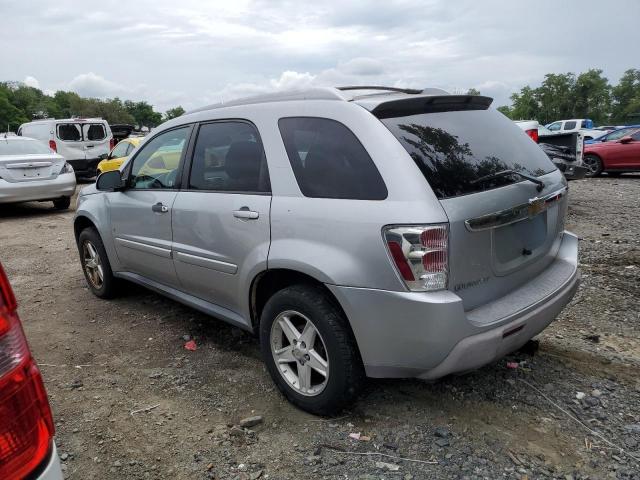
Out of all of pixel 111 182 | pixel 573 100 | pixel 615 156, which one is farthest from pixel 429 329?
pixel 573 100

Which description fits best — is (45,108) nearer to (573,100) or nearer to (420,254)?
(573,100)

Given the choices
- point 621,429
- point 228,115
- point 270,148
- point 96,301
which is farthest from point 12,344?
point 96,301

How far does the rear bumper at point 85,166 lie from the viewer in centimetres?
1523

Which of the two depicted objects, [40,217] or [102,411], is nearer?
[102,411]

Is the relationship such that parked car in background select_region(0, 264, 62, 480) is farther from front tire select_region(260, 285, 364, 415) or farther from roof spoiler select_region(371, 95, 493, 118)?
roof spoiler select_region(371, 95, 493, 118)

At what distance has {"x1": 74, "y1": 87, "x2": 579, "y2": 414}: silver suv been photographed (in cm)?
230

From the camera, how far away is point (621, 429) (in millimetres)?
2625

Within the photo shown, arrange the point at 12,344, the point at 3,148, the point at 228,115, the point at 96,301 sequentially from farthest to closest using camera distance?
the point at 3,148, the point at 96,301, the point at 228,115, the point at 12,344

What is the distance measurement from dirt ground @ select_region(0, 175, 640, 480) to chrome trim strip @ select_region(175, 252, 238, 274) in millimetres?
727

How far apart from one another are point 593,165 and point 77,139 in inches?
585

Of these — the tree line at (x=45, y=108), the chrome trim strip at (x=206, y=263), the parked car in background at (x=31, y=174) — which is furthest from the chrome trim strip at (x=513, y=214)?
the tree line at (x=45, y=108)

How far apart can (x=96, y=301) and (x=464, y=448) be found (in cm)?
377

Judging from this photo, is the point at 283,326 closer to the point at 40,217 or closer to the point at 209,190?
the point at 209,190

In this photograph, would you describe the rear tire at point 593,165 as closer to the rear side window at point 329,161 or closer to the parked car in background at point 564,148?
the parked car in background at point 564,148
